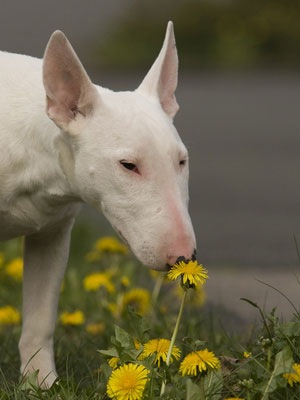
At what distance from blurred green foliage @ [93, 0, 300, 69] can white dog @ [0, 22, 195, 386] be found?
1254cm

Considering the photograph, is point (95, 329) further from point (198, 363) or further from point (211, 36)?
point (211, 36)

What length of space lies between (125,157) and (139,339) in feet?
2.15

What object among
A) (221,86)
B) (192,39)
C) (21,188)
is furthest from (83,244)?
(192,39)

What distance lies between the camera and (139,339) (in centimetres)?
321

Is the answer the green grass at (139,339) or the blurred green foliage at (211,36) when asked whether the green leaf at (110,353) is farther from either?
the blurred green foliage at (211,36)

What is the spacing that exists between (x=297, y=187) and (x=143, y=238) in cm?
629

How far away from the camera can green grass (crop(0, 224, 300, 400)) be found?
2957 millimetres

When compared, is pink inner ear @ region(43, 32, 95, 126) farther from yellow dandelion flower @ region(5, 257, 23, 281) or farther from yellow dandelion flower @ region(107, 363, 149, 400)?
yellow dandelion flower @ region(5, 257, 23, 281)

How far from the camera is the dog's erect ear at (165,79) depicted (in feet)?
12.5

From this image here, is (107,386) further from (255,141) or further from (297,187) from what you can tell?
(255,141)

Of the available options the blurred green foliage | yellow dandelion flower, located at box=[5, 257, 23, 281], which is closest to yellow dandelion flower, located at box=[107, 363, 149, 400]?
yellow dandelion flower, located at box=[5, 257, 23, 281]

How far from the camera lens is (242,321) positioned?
5066 millimetres

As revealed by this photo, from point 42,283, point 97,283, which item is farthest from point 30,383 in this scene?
point 97,283

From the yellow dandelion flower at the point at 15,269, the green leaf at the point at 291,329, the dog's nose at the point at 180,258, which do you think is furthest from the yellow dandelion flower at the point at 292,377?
the yellow dandelion flower at the point at 15,269
